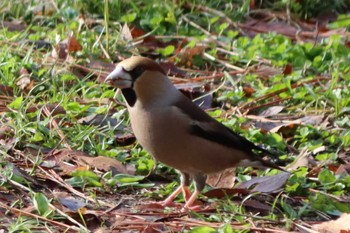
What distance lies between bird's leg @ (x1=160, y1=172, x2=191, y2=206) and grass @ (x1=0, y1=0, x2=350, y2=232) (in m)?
0.08

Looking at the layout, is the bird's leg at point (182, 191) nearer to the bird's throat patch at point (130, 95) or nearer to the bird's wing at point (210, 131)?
the bird's wing at point (210, 131)

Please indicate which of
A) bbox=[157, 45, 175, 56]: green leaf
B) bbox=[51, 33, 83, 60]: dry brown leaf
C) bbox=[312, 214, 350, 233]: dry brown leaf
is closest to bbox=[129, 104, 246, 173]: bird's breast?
bbox=[312, 214, 350, 233]: dry brown leaf

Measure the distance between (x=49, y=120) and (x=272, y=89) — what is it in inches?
59.7

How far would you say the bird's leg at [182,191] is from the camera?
440 cm

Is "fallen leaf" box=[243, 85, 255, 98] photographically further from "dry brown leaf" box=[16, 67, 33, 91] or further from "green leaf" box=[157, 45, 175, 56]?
"dry brown leaf" box=[16, 67, 33, 91]

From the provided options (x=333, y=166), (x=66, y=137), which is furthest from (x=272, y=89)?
(x=66, y=137)

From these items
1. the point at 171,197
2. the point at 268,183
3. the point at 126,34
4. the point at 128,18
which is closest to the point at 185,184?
the point at 171,197

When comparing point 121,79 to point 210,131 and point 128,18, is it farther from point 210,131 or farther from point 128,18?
point 128,18

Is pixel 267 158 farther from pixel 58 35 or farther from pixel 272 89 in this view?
pixel 58 35

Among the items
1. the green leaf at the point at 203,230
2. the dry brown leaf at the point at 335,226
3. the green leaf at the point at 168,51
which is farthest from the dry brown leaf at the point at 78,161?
the green leaf at the point at 168,51

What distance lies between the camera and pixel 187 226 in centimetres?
411

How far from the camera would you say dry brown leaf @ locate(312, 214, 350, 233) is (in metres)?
4.13

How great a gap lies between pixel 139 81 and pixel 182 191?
0.54 meters

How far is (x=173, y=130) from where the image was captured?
14.5ft
